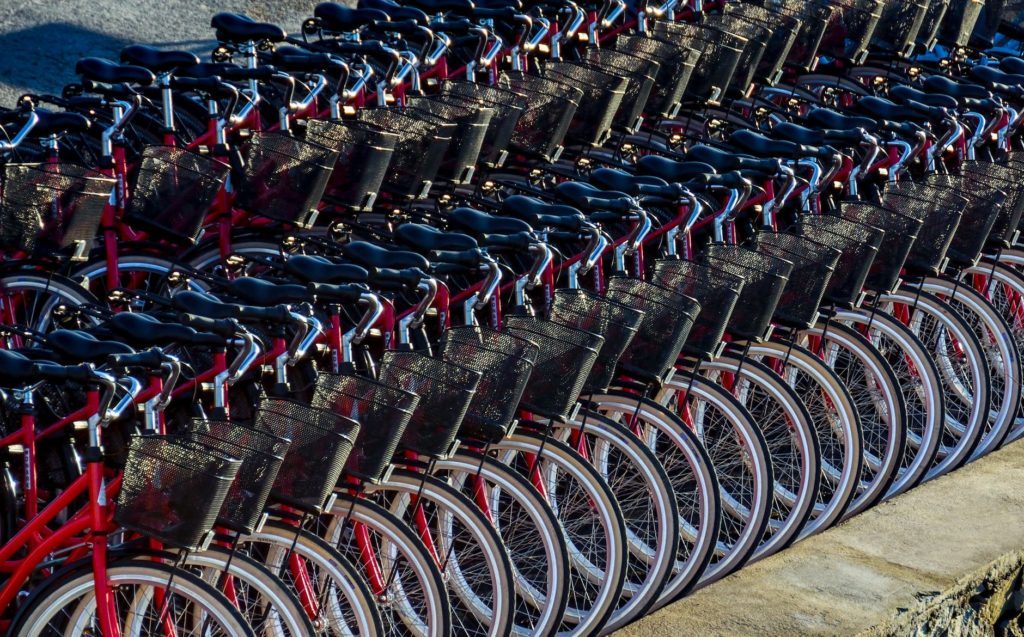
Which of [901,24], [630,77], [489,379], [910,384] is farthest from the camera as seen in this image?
[901,24]

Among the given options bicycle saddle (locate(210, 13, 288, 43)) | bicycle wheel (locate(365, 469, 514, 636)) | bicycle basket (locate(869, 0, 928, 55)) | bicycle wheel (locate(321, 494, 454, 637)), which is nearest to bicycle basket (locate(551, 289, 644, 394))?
bicycle wheel (locate(365, 469, 514, 636))

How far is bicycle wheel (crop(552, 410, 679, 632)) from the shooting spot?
5.48 meters

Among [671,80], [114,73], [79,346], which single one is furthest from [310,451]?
[671,80]

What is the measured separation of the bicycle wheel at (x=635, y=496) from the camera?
18.0 ft

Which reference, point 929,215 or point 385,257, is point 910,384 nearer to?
point 929,215

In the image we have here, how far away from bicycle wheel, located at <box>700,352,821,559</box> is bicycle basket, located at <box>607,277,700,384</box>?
0.44 m

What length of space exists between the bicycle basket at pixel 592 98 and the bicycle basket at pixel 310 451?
3702mm

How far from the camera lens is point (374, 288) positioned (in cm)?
520

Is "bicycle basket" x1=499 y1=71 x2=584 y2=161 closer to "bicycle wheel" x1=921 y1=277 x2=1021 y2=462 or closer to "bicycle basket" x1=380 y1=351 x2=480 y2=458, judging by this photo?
"bicycle wheel" x1=921 y1=277 x2=1021 y2=462

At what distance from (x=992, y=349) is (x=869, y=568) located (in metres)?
1.86

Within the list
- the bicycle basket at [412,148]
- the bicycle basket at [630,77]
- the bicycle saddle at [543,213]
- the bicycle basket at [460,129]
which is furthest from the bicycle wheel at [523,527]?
the bicycle basket at [630,77]

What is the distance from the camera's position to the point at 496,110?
24.5 feet

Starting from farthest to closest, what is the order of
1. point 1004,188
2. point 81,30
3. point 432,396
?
point 81,30 < point 1004,188 < point 432,396

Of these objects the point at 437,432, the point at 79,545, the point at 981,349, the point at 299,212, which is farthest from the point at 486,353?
the point at 981,349
